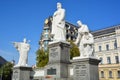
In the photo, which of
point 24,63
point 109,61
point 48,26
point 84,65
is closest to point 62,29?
point 84,65

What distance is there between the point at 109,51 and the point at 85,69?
1491 inches

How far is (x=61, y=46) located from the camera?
13734mm

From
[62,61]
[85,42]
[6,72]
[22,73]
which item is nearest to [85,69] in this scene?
[85,42]

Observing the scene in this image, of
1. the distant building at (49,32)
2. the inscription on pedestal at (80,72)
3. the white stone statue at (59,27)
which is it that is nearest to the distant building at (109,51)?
the distant building at (49,32)

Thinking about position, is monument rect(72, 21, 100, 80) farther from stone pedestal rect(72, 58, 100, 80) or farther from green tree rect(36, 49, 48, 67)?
green tree rect(36, 49, 48, 67)

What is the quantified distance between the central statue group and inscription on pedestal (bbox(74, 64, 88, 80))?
747 millimetres

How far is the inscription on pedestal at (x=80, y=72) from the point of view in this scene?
1129 cm

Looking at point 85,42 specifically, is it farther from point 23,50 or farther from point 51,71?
point 23,50

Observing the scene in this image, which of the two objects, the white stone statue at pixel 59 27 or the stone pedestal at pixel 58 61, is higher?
the white stone statue at pixel 59 27

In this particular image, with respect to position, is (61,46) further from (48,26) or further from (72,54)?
(48,26)

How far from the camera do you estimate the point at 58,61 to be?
13.4 meters

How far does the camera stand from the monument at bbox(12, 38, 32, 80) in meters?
17.0

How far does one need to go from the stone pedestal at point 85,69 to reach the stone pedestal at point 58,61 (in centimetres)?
166

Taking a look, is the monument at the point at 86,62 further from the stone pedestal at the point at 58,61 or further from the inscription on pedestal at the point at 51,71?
the inscription on pedestal at the point at 51,71
